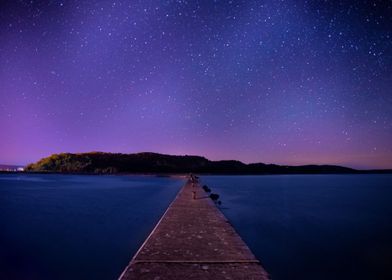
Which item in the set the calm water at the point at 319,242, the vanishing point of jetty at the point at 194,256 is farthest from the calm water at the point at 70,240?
the calm water at the point at 319,242

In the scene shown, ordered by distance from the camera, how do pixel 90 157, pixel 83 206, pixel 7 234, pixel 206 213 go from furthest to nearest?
pixel 90 157 → pixel 83 206 → pixel 7 234 → pixel 206 213

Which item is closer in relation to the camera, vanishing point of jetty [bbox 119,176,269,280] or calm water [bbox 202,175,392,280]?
vanishing point of jetty [bbox 119,176,269,280]

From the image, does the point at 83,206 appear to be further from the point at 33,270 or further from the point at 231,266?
the point at 231,266

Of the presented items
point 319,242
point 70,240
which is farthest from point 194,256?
point 319,242

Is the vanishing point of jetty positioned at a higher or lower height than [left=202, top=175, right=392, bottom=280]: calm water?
higher

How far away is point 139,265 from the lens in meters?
6.13

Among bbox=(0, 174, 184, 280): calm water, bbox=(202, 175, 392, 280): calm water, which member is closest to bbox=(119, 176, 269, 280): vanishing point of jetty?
bbox=(0, 174, 184, 280): calm water

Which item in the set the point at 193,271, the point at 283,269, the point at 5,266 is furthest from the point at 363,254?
the point at 5,266

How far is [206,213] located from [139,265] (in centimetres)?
751

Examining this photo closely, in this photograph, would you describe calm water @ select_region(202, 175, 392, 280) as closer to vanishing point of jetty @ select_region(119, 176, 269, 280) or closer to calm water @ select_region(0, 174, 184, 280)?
vanishing point of jetty @ select_region(119, 176, 269, 280)

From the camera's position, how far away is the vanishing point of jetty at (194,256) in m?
→ 5.69

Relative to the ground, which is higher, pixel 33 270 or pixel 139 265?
pixel 139 265

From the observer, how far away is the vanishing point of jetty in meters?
5.69

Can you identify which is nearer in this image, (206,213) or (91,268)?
(91,268)
